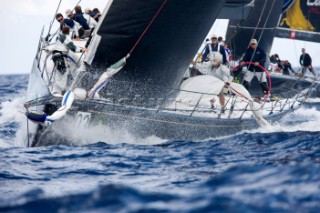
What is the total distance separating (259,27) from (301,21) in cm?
385

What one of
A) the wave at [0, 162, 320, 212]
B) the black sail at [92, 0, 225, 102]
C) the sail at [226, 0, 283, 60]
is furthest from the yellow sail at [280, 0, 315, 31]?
the wave at [0, 162, 320, 212]

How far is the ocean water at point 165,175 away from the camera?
4.16m

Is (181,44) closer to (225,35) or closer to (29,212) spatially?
(29,212)

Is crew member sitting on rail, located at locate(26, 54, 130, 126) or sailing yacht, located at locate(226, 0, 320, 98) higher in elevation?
sailing yacht, located at locate(226, 0, 320, 98)

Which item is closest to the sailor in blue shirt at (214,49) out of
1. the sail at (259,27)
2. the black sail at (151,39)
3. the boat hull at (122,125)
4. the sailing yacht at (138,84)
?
the sailing yacht at (138,84)

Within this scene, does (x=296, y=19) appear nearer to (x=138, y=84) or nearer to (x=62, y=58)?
(x=138, y=84)

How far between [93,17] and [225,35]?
24.1ft

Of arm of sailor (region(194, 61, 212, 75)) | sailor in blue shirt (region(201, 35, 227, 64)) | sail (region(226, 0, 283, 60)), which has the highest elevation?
sail (region(226, 0, 283, 60))

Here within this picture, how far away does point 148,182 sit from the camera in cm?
551

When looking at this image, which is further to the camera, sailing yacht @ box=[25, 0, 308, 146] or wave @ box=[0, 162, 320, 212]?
sailing yacht @ box=[25, 0, 308, 146]

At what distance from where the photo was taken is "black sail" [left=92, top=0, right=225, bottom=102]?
917 cm

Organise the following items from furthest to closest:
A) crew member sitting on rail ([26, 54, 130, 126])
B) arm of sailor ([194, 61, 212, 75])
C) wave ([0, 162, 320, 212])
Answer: arm of sailor ([194, 61, 212, 75]), crew member sitting on rail ([26, 54, 130, 126]), wave ([0, 162, 320, 212])

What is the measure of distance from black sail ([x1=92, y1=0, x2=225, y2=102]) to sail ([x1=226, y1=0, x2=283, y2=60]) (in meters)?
6.24

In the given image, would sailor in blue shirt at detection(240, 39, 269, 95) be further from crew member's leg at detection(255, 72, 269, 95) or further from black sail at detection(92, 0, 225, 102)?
black sail at detection(92, 0, 225, 102)
